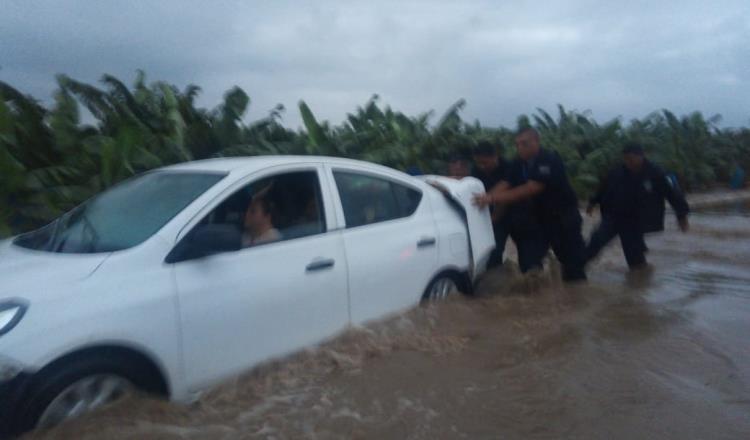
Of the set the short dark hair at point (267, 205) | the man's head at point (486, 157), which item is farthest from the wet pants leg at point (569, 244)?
the short dark hair at point (267, 205)

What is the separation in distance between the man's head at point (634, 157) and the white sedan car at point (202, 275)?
10.0 feet

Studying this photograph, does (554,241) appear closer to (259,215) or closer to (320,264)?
(320,264)

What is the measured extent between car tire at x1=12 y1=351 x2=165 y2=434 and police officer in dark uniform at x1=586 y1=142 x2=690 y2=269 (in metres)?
5.36

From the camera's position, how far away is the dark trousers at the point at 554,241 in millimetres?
7180

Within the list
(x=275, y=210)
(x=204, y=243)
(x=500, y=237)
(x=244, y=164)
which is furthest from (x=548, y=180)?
(x=204, y=243)

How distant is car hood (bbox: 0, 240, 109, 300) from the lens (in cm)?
347

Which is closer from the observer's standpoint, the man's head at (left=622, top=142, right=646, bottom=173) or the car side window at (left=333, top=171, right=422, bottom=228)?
the car side window at (left=333, top=171, right=422, bottom=228)

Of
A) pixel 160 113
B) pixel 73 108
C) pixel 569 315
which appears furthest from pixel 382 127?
pixel 569 315

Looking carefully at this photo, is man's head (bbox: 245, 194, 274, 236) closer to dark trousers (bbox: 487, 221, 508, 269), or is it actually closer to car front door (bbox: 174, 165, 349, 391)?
car front door (bbox: 174, 165, 349, 391)

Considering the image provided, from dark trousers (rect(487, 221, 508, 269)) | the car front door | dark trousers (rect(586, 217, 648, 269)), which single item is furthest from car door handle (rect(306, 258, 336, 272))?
dark trousers (rect(586, 217, 648, 269))

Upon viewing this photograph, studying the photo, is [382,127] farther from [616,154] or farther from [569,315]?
[569,315]

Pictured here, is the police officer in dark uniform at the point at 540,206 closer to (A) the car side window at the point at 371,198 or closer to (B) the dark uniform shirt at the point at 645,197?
(B) the dark uniform shirt at the point at 645,197

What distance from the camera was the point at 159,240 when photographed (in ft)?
12.9

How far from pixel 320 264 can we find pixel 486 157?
327cm
